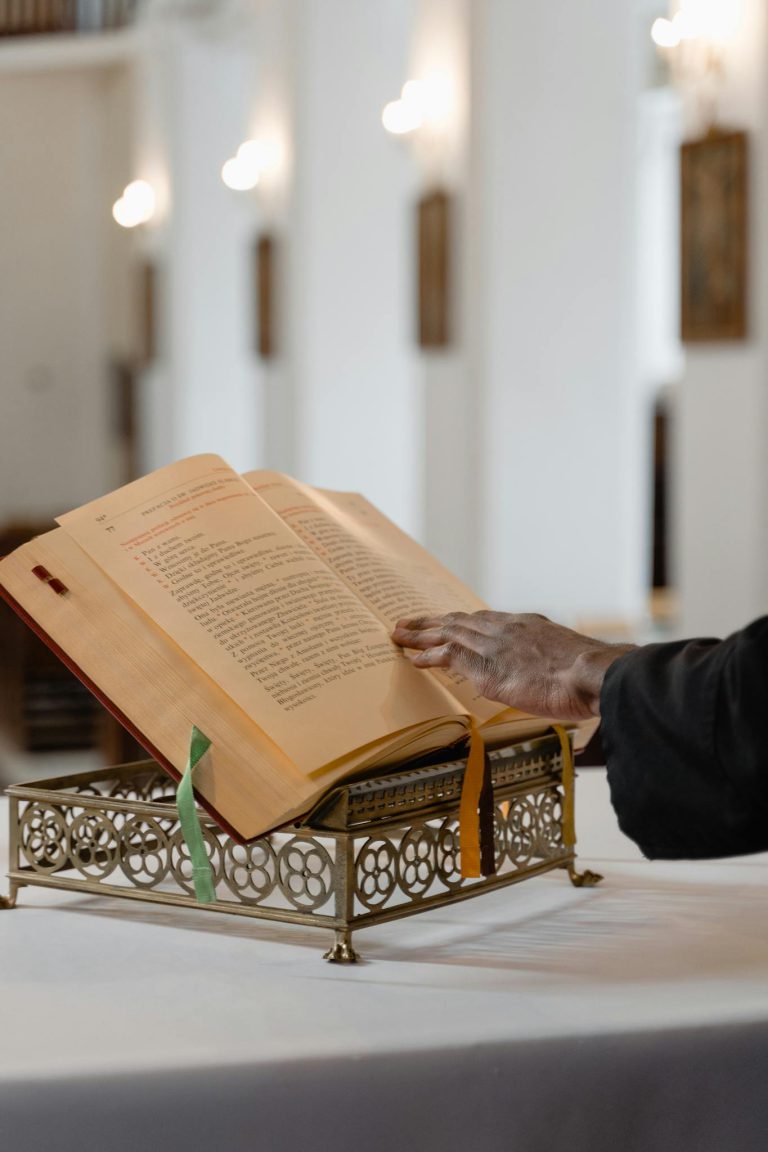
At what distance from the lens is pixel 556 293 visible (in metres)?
7.52

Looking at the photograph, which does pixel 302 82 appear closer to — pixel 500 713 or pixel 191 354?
pixel 191 354

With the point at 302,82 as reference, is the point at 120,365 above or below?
below

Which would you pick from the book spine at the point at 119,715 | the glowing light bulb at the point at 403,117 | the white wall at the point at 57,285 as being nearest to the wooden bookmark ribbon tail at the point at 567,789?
the book spine at the point at 119,715

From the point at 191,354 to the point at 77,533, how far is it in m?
10.9

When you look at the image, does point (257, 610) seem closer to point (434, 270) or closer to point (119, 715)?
point (119, 715)

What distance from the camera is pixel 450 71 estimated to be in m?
7.43

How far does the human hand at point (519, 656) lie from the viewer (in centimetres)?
131

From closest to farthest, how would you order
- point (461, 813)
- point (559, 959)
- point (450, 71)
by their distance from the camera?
point (559, 959), point (461, 813), point (450, 71)

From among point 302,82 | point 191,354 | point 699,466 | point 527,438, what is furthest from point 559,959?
point 191,354

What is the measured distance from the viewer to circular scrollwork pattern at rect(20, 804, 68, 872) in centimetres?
147

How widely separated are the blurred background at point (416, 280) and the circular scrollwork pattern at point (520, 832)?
13.7 ft

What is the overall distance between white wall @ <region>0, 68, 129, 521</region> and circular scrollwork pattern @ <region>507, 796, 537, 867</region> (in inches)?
481

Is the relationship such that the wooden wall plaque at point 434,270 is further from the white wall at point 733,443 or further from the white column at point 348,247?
the white wall at point 733,443

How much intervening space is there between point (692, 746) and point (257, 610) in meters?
0.40
